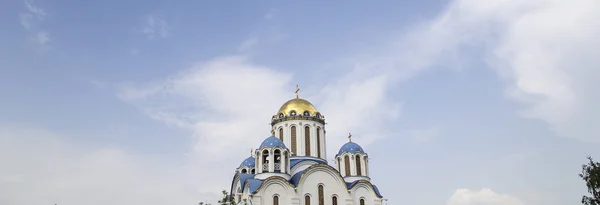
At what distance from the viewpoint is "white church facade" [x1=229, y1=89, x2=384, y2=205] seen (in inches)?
1300

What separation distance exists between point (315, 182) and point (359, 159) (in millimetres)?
4213

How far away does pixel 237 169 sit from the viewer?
4050 cm

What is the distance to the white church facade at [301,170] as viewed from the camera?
108ft

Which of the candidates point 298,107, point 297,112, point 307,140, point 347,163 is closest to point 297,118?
point 297,112

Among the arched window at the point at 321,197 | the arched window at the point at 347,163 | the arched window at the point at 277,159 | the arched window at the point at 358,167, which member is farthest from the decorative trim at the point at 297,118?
the arched window at the point at 321,197

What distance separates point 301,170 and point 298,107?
5488mm

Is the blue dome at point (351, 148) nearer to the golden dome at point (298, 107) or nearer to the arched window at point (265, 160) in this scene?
the golden dome at point (298, 107)

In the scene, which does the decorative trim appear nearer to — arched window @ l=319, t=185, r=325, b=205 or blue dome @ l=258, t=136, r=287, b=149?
blue dome @ l=258, t=136, r=287, b=149

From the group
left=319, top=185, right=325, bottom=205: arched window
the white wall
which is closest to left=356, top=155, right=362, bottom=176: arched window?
the white wall

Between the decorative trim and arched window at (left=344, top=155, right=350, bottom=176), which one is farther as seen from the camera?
the decorative trim

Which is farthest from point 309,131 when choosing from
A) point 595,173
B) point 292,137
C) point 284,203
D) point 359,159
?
point 595,173

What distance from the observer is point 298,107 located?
129 ft

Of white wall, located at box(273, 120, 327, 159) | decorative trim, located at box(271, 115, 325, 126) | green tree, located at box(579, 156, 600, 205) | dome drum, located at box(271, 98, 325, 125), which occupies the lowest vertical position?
green tree, located at box(579, 156, 600, 205)

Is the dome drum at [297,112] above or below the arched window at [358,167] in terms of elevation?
above
